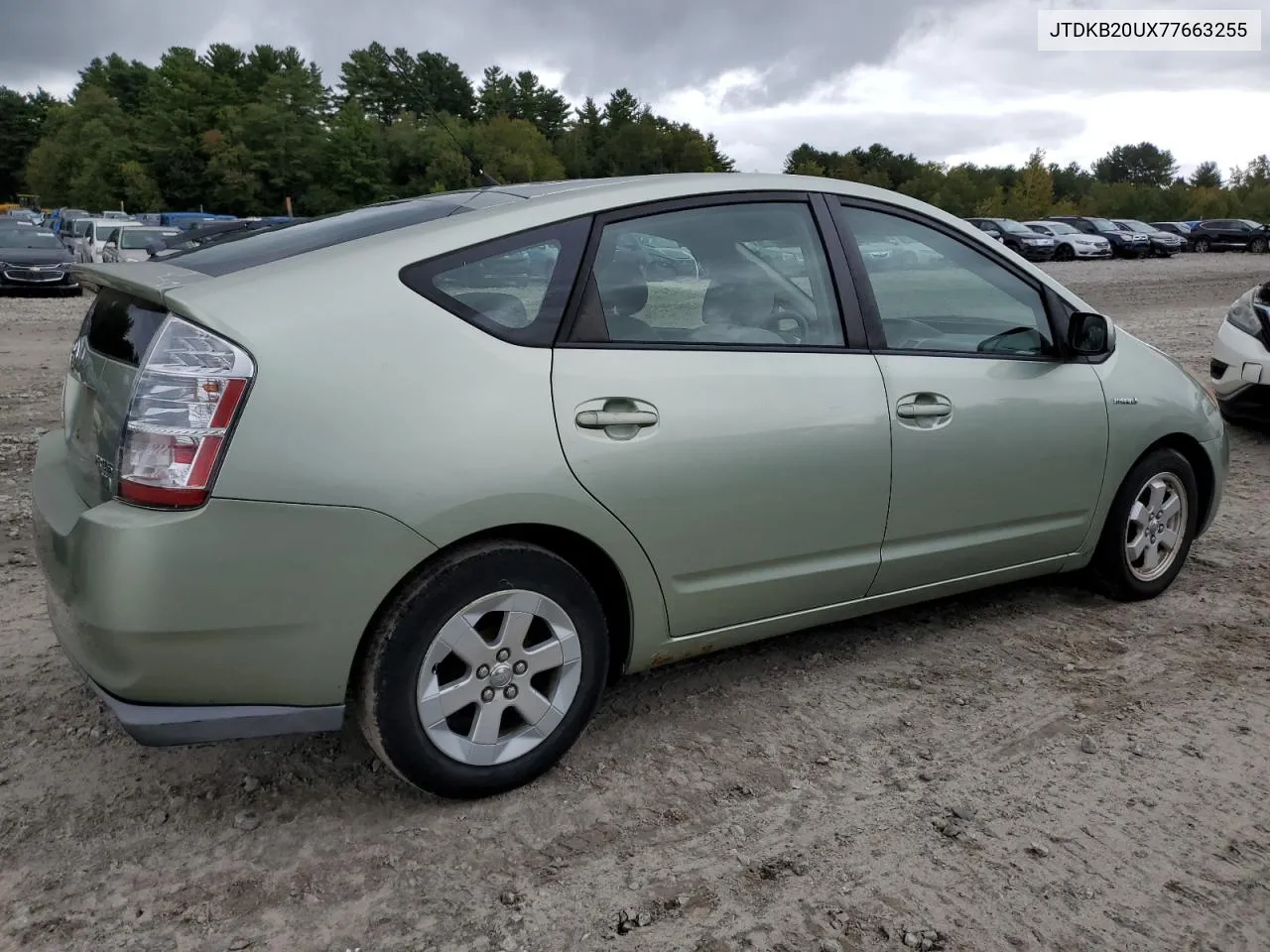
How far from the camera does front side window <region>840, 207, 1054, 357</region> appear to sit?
361 centimetres

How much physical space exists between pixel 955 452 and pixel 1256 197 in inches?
3161

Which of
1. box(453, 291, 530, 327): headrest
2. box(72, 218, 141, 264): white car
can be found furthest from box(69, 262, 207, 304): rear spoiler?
box(72, 218, 141, 264): white car

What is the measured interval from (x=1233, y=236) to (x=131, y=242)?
4024 cm

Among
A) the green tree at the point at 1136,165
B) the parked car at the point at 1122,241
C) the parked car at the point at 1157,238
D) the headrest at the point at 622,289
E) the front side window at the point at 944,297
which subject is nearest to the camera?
the headrest at the point at 622,289

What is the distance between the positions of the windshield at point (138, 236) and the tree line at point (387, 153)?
33764 millimetres

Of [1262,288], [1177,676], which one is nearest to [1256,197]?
[1262,288]

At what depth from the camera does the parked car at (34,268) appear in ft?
63.8

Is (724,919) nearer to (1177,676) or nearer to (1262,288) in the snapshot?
(1177,676)

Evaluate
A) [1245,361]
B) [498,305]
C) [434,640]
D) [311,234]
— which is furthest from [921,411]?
[1245,361]

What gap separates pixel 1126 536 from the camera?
4289 mm

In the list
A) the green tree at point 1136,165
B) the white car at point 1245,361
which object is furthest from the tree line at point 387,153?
the white car at point 1245,361

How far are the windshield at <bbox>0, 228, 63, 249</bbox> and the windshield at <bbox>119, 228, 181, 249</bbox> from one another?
1.93 meters

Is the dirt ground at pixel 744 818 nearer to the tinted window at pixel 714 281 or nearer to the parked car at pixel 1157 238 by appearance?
the tinted window at pixel 714 281

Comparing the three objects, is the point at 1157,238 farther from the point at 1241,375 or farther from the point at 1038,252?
the point at 1241,375
